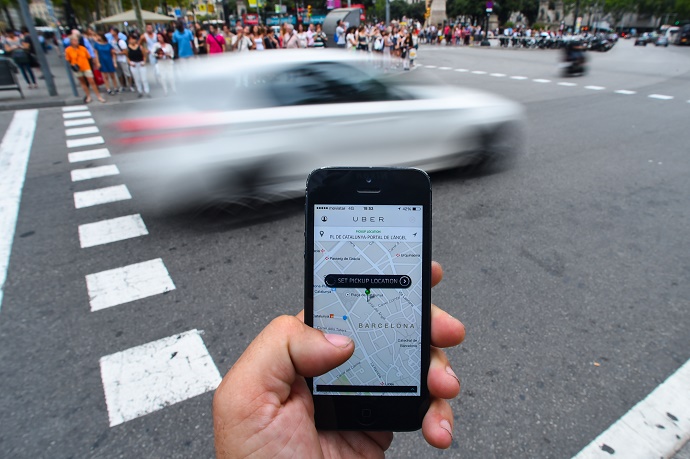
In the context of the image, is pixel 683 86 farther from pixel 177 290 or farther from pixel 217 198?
pixel 177 290

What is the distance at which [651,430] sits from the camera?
2.12m

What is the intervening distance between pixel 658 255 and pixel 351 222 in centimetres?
369

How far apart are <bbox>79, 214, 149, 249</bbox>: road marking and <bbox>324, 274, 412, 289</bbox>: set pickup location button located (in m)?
3.64

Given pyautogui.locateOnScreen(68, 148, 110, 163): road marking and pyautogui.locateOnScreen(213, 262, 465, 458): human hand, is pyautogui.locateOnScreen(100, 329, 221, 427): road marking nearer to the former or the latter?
pyautogui.locateOnScreen(213, 262, 465, 458): human hand

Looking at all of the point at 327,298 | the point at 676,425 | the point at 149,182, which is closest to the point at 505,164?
the point at 676,425

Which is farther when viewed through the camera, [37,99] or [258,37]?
[258,37]

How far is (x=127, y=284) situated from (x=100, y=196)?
7.89 ft

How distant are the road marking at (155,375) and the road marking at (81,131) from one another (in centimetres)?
774

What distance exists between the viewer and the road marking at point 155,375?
7.86 ft

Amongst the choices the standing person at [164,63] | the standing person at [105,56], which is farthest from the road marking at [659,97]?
the standing person at [105,56]

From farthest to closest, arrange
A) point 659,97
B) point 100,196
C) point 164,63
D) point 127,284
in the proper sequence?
point 164,63 → point 659,97 → point 100,196 → point 127,284

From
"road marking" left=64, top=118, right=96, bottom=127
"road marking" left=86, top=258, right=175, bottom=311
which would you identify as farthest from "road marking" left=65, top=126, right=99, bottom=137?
"road marking" left=86, top=258, right=175, bottom=311

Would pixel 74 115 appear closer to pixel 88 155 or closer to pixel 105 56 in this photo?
pixel 105 56

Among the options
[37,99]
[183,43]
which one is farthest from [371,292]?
[37,99]
